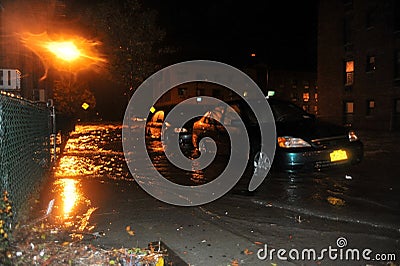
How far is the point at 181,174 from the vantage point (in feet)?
27.8

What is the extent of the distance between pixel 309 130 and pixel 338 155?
694mm

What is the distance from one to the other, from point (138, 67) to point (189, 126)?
1215 centimetres

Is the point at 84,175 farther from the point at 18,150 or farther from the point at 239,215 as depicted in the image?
the point at 239,215

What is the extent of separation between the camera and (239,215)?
207 inches

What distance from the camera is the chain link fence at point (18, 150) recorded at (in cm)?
405

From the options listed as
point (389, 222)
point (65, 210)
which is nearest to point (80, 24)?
point (65, 210)

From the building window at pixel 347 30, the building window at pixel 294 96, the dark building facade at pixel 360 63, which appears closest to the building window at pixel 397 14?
the dark building facade at pixel 360 63

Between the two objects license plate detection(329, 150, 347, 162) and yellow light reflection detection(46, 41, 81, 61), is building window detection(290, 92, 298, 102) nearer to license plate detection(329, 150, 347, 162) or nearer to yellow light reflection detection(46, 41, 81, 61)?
yellow light reflection detection(46, 41, 81, 61)

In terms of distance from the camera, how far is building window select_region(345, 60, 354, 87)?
2840 centimetres

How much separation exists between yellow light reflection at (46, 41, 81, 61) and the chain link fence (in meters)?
11.2

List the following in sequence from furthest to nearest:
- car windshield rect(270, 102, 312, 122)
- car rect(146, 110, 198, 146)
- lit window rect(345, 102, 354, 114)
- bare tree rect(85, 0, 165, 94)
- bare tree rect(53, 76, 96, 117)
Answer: bare tree rect(53, 76, 96, 117) < lit window rect(345, 102, 354, 114) < bare tree rect(85, 0, 165, 94) < car rect(146, 110, 198, 146) < car windshield rect(270, 102, 312, 122)

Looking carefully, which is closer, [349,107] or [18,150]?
[18,150]

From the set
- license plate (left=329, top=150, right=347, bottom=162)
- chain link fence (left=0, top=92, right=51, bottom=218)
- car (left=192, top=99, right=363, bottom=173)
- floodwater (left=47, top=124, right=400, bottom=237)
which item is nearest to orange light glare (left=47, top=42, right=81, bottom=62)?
floodwater (left=47, top=124, right=400, bottom=237)

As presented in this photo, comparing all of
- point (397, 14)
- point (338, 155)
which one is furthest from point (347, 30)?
point (338, 155)
